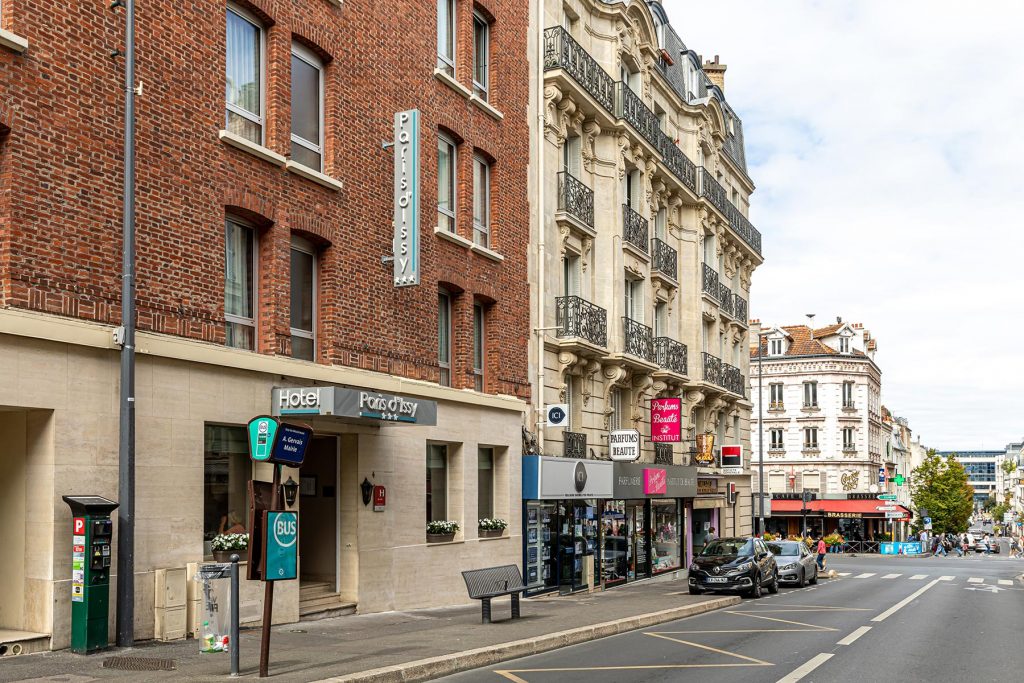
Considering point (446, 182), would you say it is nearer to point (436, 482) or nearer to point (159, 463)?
point (436, 482)

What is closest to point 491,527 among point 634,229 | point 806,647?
point 806,647

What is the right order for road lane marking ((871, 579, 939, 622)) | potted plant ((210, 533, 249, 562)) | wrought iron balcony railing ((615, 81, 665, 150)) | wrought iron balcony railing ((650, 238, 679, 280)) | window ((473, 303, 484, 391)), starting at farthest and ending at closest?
wrought iron balcony railing ((650, 238, 679, 280))
wrought iron balcony railing ((615, 81, 665, 150))
window ((473, 303, 484, 391))
road lane marking ((871, 579, 939, 622))
potted plant ((210, 533, 249, 562))

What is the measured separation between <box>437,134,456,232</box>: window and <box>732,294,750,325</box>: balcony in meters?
23.5

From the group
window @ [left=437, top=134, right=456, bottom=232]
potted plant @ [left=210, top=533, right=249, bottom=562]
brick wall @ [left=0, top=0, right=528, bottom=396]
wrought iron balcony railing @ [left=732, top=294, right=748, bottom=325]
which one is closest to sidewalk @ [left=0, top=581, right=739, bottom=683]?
potted plant @ [left=210, top=533, right=249, bottom=562]

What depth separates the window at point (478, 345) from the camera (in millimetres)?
22094

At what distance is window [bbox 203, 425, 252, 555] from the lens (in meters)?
14.3

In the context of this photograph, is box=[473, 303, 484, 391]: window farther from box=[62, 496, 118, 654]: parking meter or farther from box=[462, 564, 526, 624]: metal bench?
box=[62, 496, 118, 654]: parking meter

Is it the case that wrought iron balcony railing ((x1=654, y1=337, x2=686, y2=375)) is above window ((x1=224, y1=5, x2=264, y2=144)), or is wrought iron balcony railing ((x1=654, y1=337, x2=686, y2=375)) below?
below

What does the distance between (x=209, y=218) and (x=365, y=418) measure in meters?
3.64

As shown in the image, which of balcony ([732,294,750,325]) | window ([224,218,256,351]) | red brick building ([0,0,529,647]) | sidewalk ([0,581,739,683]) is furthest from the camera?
balcony ([732,294,750,325])

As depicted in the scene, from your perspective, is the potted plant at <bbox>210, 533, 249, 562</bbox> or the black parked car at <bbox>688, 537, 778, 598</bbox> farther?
Result: the black parked car at <bbox>688, 537, 778, 598</bbox>

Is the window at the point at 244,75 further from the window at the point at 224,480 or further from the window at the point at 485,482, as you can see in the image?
the window at the point at 485,482

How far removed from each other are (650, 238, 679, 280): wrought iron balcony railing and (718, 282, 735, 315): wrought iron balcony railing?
5607 mm

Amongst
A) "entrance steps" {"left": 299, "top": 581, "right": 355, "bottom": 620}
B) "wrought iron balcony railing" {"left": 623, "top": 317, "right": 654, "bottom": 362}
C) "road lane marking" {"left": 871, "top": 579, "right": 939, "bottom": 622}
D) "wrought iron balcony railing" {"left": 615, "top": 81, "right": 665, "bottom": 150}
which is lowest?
"road lane marking" {"left": 871, "top": 579, "right": 939, "bottom": 622}
